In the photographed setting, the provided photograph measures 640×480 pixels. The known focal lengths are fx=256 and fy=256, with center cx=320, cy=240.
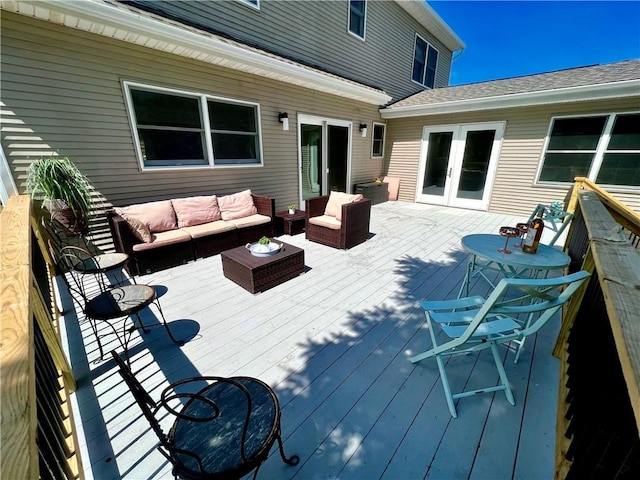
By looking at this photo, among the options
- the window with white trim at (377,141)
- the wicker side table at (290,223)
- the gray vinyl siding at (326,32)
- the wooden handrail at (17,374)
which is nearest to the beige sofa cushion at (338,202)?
the wicker side table at (290,223)

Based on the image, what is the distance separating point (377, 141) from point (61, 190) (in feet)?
24.9

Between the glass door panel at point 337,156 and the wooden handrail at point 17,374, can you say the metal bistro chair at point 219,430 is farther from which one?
the glass door panel at point 337,156

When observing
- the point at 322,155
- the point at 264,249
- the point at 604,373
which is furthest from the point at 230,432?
the point at 322,155

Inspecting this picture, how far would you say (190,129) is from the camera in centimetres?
421

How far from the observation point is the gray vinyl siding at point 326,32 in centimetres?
450

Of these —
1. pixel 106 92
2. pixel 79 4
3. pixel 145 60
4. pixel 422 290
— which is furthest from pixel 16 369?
pixel 145 60

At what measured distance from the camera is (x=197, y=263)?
3.79m

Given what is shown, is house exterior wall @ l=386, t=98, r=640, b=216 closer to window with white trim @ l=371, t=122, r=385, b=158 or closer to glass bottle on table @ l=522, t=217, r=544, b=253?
window with white trim @ l=371, t=122, r=385, b=158

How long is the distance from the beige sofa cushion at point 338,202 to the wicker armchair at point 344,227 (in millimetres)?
→ 122

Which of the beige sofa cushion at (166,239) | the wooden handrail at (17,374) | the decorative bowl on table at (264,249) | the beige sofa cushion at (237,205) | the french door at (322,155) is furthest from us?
the french door at (322,155)

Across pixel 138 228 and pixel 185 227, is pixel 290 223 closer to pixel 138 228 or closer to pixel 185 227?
pixel 185 227

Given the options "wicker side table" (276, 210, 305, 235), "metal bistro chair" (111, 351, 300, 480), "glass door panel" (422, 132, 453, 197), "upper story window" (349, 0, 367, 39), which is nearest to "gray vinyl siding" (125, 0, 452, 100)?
"upper story window" (349, 0, 367, 39)

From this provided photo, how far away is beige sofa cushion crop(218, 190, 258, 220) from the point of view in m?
4.36

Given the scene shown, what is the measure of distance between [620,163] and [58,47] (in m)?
9.76
